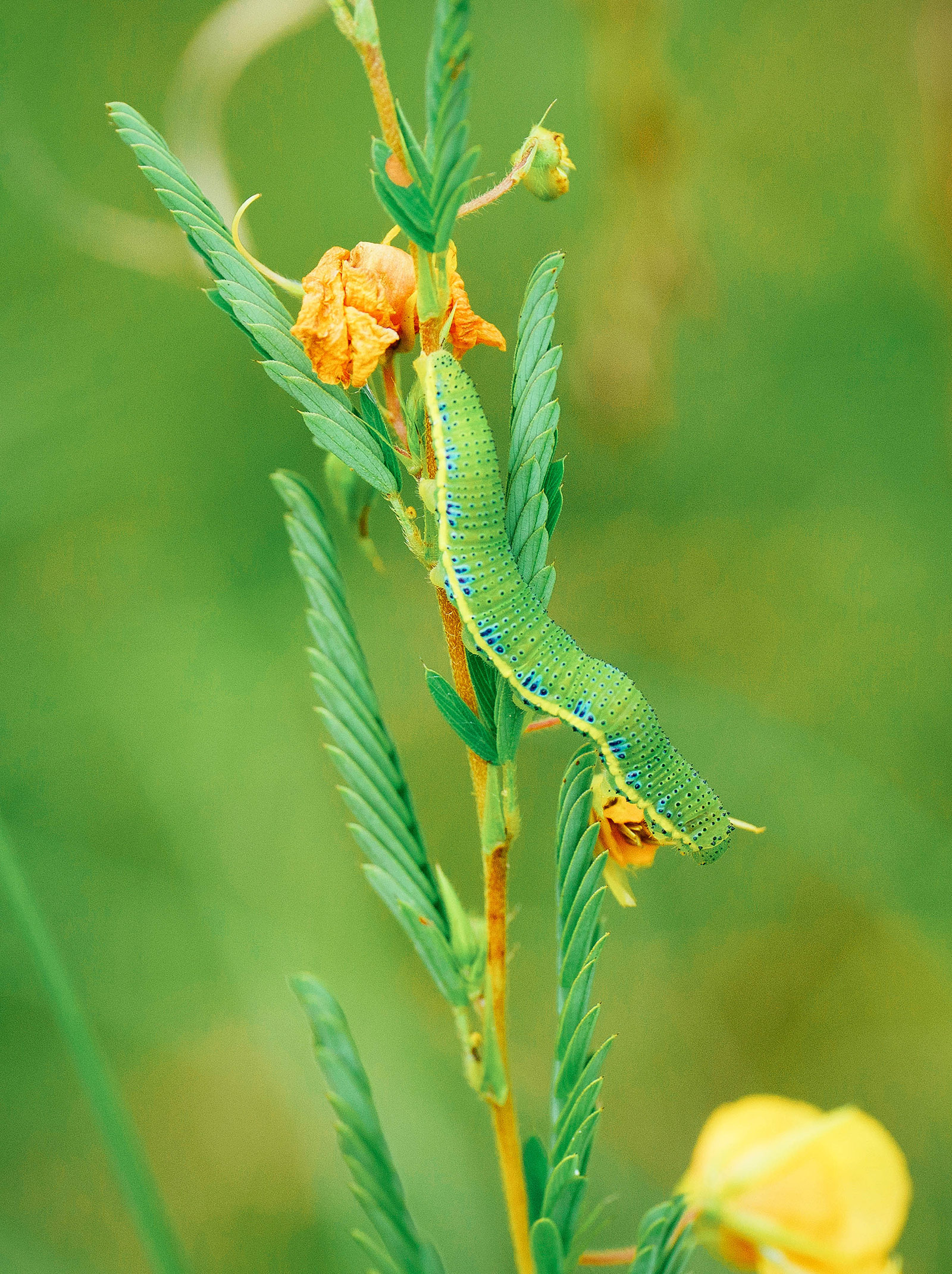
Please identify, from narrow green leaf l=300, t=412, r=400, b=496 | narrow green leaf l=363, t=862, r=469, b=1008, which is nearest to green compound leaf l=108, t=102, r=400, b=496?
narrow green leaf l=300, t=412, r=400, b=496

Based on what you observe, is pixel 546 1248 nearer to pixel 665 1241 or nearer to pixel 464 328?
pixel 665 1241

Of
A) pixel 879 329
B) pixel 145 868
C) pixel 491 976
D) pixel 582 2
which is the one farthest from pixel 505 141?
pixel 491 976

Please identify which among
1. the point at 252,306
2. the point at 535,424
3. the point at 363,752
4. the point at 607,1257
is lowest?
the point at 607,1257

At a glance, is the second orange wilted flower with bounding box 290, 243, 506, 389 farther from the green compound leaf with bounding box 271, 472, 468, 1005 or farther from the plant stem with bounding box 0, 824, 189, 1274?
the plant stem with bounding box 0, 824, 189, 1274

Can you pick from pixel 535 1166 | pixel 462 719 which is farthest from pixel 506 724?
pixel 535 1166

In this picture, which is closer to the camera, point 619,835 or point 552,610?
point 619,835

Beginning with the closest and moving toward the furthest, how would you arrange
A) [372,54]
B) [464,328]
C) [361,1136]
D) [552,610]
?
1. [372,54]
2. [361,1136]
3. [464,328]
4. [552,610]

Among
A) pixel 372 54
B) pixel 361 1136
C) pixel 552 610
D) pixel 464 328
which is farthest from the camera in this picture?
pixel 552 610
